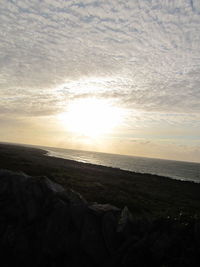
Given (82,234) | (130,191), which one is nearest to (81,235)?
(82,234)

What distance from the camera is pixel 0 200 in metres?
10.4

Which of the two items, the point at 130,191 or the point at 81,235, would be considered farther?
the point at 130,191

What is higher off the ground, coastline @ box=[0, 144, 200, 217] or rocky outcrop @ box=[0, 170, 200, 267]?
rocky outcrop @ box=[0, 170, 200, 267]

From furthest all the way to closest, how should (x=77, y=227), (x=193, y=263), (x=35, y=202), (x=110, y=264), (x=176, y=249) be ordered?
(x=35, y=202)
(x=77, y=227)
(x=110, y=264)
(x=176, y=249)
(x=193, y=263)

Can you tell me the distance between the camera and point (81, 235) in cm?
848

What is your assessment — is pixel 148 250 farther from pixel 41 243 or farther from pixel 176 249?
pixel 41 243

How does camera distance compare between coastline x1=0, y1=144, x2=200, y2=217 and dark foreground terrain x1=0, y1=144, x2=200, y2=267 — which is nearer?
dark foreground terrain x1=0, y1=144, x2=200, y2=267

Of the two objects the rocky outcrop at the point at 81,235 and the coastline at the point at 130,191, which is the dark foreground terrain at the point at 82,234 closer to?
the rocky outcrop at the point at 81,235

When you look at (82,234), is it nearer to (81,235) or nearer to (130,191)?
(81,235)

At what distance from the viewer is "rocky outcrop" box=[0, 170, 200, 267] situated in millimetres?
7156

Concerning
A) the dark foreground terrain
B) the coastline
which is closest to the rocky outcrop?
the dark foreground terrain

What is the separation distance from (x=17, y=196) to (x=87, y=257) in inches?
203

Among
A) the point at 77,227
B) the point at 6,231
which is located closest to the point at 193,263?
the point at 77,227

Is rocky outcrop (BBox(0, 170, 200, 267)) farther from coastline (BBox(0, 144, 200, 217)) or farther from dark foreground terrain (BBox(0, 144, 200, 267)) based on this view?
coastline (BBox(0, 144, 200, 217))
